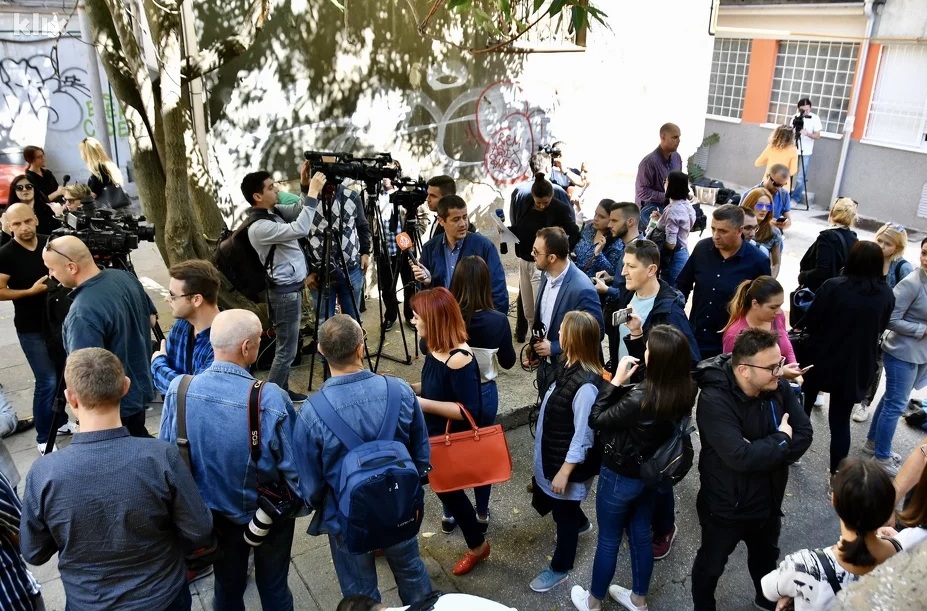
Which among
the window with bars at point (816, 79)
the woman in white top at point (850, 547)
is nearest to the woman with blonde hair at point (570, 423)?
the woman in white top at point (850, 547)

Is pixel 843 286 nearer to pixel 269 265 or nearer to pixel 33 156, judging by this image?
pixel 269 265

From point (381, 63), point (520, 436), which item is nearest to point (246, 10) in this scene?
point (381, 63)

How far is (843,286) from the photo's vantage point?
4.21 m

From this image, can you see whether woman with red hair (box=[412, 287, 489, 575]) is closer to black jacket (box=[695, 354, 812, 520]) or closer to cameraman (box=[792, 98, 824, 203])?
black jacket (box=[695, 354, 812, 520])

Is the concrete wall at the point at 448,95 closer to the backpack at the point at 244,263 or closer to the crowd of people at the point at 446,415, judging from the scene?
the backpack at the point at 244,263

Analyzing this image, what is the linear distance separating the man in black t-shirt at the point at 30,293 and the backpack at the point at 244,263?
118 centimetres

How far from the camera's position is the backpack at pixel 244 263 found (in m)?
5.03

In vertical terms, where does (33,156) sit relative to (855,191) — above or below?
A: above

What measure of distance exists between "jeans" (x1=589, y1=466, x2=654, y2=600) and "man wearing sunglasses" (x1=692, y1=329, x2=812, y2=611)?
0.96ft

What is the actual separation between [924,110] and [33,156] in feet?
44.1

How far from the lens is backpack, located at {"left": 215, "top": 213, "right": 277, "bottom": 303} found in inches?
198

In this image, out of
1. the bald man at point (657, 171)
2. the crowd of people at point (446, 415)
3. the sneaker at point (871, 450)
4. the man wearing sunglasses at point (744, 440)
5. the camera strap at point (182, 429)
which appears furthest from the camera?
the bald man at point (657, 171)

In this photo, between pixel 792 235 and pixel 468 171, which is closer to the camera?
pixel 468 171

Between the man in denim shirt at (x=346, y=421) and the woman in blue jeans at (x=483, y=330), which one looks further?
the woman in blue jeans at (x=483, y=330)
